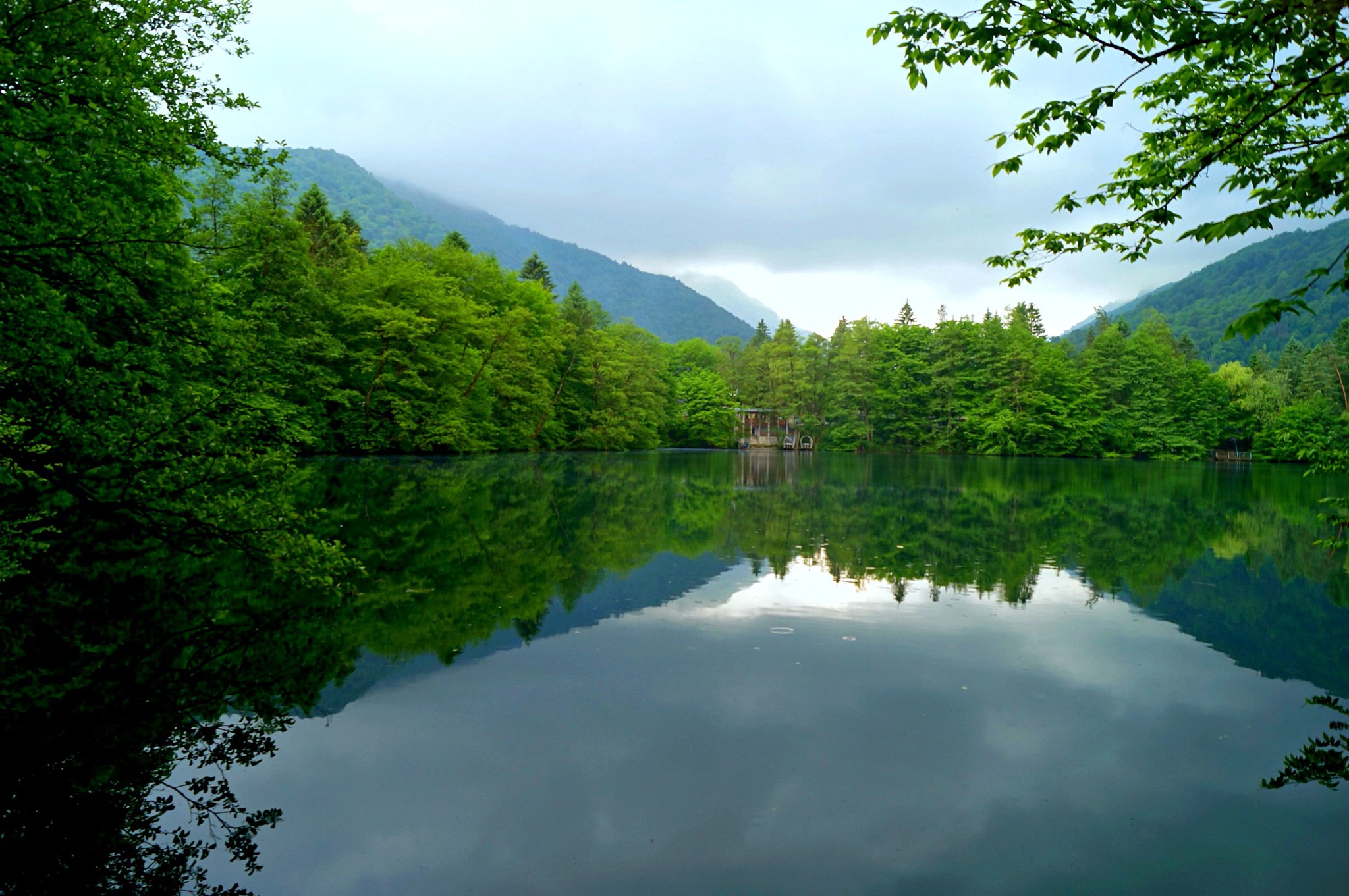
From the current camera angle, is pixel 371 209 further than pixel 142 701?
Yes

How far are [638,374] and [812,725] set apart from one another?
55204mm

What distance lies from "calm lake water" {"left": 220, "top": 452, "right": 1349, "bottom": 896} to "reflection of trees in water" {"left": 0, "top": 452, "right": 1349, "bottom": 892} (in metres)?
0.14

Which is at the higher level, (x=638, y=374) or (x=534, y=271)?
(x=534, y=271)

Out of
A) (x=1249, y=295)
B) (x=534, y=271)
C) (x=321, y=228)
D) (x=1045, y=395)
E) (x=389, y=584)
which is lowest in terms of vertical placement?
(x=389, y=584)

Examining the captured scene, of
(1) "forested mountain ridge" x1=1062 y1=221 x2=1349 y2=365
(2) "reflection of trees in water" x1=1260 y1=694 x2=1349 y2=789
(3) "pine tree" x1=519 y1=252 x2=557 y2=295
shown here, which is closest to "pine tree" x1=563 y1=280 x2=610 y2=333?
(3) "pine tree" x1=519 y1=252 x2=557 y2=295

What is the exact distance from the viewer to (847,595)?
28.5 feet

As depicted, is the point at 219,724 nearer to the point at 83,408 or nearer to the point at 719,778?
the point at 83,408

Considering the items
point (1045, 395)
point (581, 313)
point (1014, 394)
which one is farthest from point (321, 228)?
point (1045, 395)

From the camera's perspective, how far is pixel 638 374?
5941cm

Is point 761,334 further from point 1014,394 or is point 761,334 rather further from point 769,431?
point 1014,394

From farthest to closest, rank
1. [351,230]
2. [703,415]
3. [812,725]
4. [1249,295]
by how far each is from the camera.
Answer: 1. [1249,295]
2. [703,415]
3. [351,230]
4. [812,725]

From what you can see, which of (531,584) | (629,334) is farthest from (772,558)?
(629,334)

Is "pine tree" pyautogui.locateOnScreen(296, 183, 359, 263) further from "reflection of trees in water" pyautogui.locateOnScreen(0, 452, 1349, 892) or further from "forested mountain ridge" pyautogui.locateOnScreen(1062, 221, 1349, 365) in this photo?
"forested mountain ridge" pyautogui.locateOnScreen(1062, 221, 1349, 365)

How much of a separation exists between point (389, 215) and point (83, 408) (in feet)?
677
